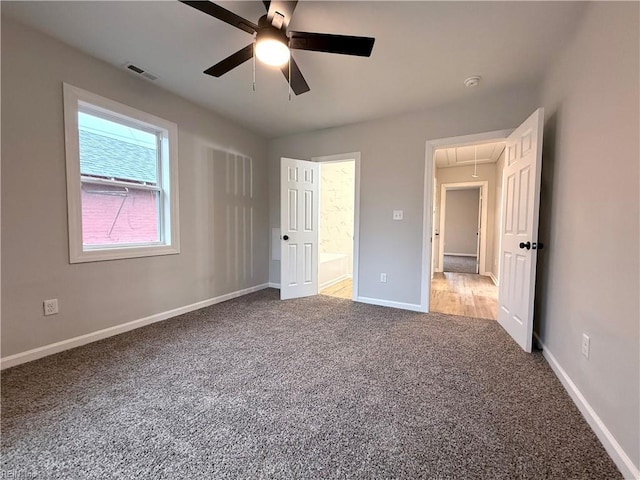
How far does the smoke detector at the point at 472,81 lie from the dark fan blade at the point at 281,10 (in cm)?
185

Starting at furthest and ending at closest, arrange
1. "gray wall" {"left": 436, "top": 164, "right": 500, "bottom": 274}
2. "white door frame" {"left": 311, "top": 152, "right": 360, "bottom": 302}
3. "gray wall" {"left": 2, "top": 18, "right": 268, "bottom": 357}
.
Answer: "gray wall" {"left": 436, "top": 164, "right": 500, "bottom": 274} → "white door frame" {"left": 311, "top": 152, "right": 360, "bottom": 302} → "gray wall" {"left": 2, "top": 18, "right": 268, "bottom": 357}

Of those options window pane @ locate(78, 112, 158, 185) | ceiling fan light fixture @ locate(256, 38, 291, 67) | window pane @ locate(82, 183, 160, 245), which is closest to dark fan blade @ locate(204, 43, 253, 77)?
ceiling fan light fixture @ locate(256, 38, 291, 67)

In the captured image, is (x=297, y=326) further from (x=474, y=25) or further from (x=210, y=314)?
(x=474, y=25)

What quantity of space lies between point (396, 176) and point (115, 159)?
120 inches

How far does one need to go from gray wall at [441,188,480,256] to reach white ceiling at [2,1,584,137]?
7.15 metres

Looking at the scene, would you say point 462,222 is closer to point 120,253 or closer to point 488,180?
point 488,180

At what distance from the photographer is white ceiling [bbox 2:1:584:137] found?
1772 mm

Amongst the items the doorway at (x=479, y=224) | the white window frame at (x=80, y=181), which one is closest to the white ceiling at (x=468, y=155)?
the doorway at (x=479, y=224)

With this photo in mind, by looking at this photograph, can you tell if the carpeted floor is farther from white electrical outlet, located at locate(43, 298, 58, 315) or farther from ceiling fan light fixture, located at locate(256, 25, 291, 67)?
ceiling fan light fixture, located at locate(256, 25, 291, 67)

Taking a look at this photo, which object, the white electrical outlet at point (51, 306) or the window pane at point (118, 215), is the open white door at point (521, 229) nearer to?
the window pane at point (118, 215)

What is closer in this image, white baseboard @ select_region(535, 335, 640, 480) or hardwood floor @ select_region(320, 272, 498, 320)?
white baseboard @ select_region(535, 335, 640, 480)

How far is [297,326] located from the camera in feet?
9.27

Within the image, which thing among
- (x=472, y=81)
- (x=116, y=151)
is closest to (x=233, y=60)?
(x=116, y=151)

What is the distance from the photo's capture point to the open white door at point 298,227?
12.4 ft
